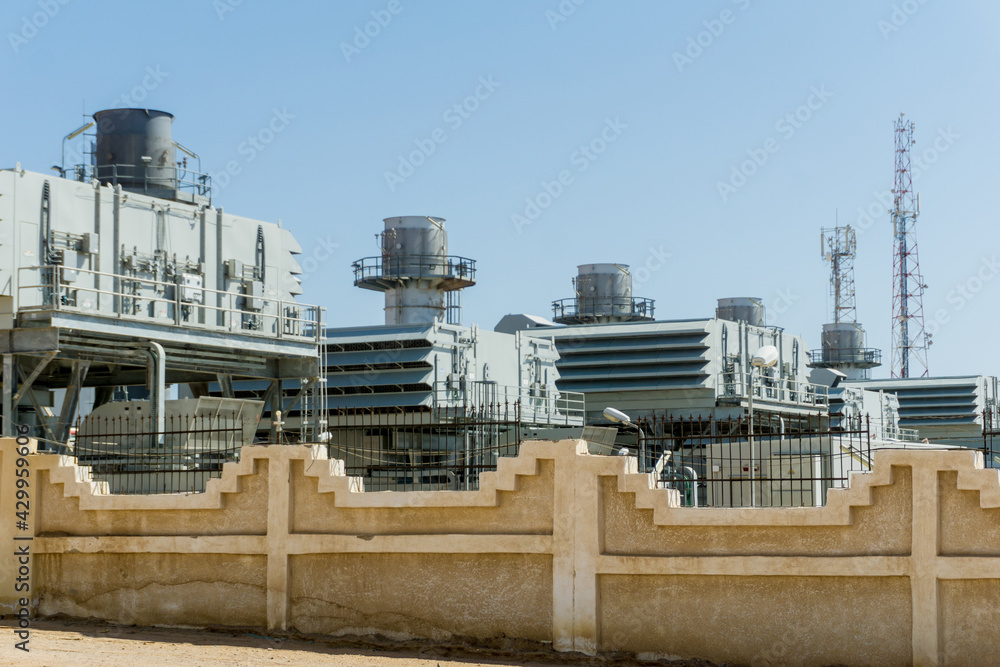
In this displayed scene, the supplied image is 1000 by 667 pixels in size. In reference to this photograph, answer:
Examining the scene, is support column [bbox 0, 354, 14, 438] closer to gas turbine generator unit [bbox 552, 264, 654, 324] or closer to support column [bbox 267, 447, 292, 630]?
A: support column [bbox 267, 447, 292, 630]

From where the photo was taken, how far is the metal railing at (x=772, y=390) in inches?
1930

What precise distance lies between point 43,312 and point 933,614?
2099cm

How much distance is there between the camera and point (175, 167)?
3475 centimetres

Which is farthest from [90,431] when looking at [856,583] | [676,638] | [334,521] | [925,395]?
[925,395]

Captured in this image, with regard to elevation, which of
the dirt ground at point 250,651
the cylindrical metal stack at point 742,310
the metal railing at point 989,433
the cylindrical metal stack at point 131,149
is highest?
the cylindrical metal stack at point 131,149

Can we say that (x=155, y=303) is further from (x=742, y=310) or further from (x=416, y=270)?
(x=742, y=310)

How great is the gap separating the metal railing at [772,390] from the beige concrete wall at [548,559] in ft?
99.2

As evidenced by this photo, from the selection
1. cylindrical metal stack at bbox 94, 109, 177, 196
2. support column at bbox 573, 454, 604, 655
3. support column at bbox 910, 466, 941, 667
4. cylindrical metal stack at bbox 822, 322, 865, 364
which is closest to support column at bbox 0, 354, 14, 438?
cylindrical metal stack at bbox 94, 109, 177, 196

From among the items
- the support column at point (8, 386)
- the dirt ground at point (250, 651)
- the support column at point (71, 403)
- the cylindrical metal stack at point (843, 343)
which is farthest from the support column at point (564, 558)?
the cylindrical metal stack at point (843, 343)

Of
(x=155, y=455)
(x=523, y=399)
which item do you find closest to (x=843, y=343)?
(x=523, y=399)

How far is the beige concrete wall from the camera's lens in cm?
1578

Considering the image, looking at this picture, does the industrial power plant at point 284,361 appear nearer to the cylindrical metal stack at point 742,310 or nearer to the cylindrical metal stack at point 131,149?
the cylindrical metal stack at point 131,149

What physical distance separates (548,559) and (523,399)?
25982 mm

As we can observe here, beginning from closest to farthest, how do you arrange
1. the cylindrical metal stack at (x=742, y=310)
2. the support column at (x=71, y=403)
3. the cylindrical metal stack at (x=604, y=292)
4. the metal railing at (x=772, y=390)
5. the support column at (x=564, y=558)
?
the support column at (x=564, y=558) → the support column at (x=71, y=403) → the metal railing at (x=772, y=390) → the cylindrical metal stack at (x=604, y=292) → the cylindrical metal stack at (x=742, y=310)
